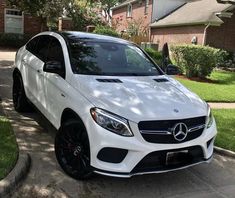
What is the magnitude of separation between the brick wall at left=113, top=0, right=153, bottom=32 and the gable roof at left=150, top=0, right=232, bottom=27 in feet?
6.36

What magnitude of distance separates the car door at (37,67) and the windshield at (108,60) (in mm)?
836

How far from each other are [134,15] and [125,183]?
34393mm

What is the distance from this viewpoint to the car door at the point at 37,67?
6412mm

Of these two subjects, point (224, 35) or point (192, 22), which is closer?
point (224, 35)

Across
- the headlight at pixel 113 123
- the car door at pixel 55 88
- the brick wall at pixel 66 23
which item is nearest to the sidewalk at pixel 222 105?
the car door at pixel 55 88

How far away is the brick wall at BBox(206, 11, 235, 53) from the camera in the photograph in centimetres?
2505

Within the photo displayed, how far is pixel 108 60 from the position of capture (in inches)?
233

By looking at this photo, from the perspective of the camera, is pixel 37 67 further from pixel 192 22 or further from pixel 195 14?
pixel 195 14

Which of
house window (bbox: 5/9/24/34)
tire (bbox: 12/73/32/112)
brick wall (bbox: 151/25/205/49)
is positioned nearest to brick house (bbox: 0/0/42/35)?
house window (bbox: 5/9/24/34)

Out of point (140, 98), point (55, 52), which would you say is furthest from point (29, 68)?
point (140, 98)

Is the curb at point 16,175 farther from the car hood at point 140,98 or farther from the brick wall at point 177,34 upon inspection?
the brick wall at point 177,34

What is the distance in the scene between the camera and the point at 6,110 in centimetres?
796

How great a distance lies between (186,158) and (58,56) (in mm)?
2578

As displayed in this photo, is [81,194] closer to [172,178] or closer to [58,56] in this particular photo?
[172,178]
